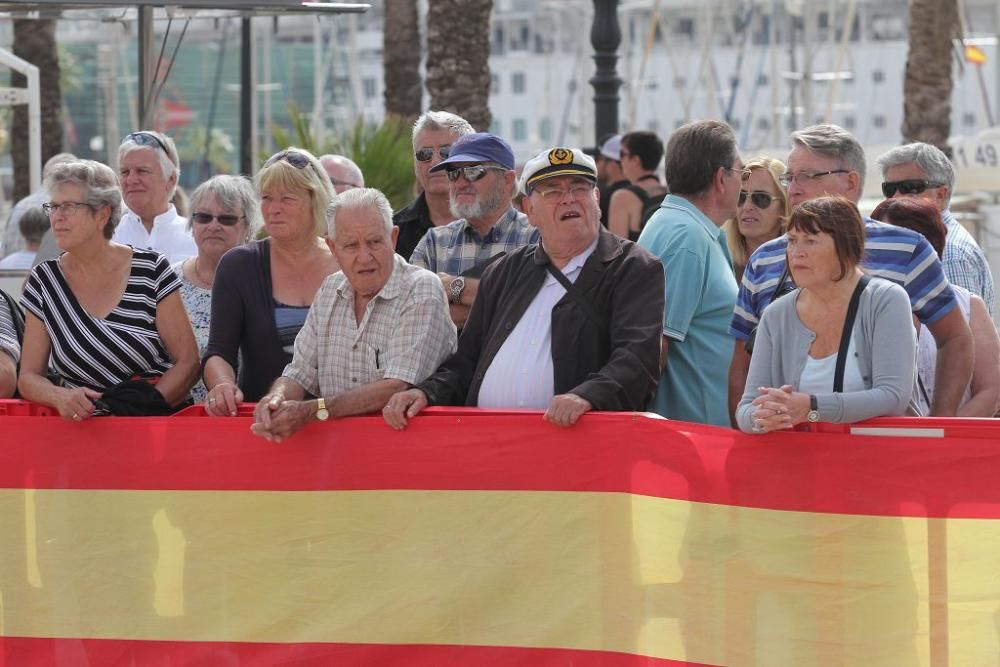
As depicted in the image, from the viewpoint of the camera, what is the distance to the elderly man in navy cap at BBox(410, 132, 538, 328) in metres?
5.50

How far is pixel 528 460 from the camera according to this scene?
433 cm

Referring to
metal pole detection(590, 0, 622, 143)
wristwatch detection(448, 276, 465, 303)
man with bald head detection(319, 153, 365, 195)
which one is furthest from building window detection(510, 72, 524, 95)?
wristwatch detection(448, 276, 465, 303)

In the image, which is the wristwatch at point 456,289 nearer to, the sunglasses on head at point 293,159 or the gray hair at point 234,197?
the sunglasses on head at point 293,159

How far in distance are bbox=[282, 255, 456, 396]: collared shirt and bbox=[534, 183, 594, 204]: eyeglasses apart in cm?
47

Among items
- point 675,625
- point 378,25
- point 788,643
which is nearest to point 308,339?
point 675,625

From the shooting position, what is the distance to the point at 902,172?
19.8ft

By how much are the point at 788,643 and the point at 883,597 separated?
11.5 inches

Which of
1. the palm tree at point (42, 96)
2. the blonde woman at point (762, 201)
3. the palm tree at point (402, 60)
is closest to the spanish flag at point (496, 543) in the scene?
the blonde woman at point (762, 201)

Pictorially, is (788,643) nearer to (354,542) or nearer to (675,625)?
(675,625)

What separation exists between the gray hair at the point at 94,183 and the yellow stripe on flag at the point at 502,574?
1084mm

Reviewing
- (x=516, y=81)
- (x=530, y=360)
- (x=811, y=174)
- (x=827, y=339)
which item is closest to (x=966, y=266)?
(x=811, y=174)

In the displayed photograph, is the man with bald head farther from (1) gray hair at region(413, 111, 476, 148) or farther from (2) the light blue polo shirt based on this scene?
(2) the light blue polo shirt

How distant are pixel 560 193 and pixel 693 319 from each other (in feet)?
2.72

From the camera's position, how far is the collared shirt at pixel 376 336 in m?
4.72
